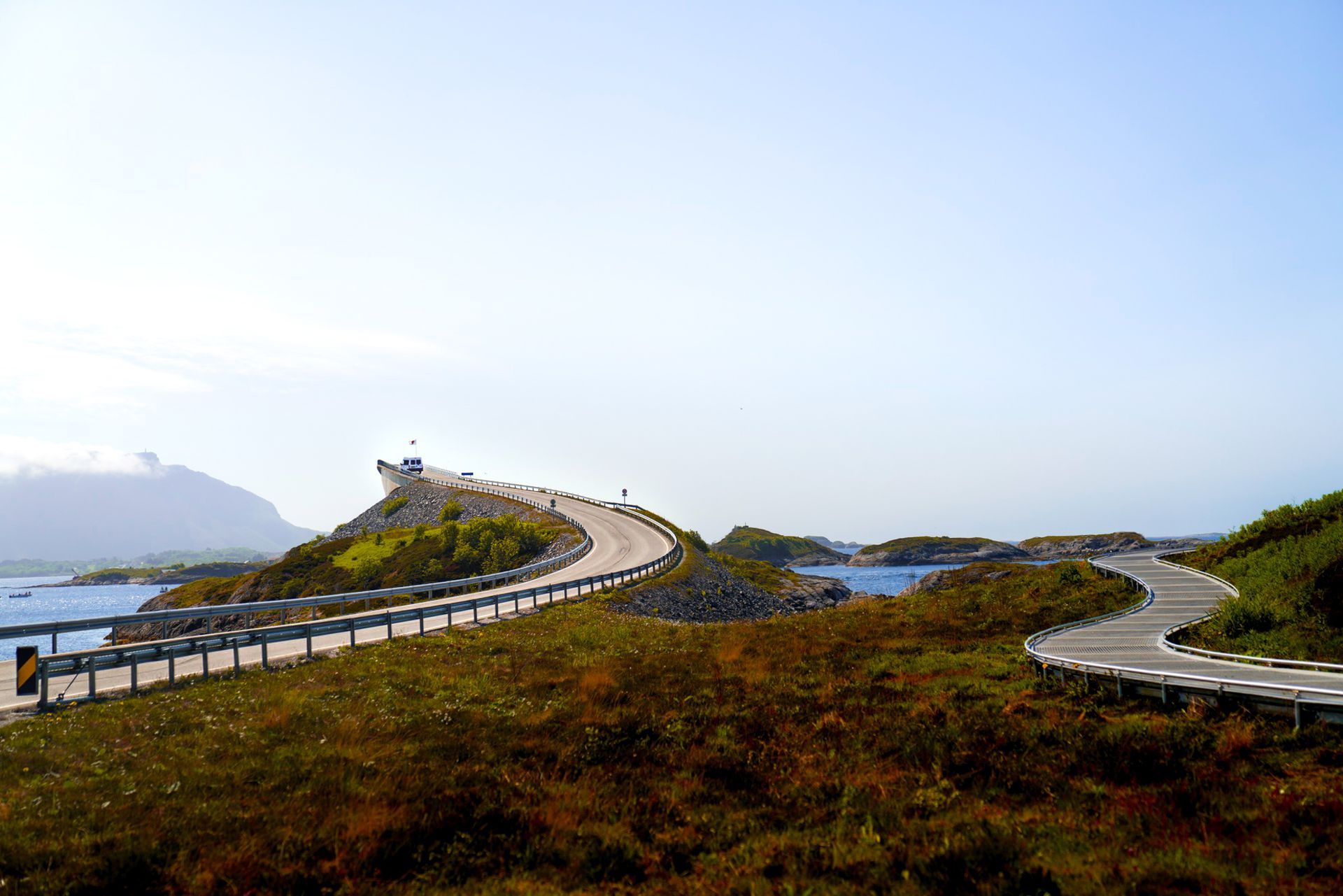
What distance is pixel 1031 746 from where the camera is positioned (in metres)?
12.9

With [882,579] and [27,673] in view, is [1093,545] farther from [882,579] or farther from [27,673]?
[27,673]

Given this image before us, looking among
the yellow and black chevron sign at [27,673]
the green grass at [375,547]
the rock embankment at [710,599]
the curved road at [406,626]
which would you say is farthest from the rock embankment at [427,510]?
the yellow and black chevron sign at [27,673]

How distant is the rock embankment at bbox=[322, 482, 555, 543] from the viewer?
95312mm

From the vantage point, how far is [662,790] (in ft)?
38.1

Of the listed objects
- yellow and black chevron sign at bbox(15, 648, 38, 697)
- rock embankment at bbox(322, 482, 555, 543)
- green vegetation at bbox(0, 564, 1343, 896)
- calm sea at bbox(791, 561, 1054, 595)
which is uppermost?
rock embankment at bbox(322, 482, 555, 543)

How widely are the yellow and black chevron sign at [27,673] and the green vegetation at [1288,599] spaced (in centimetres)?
2782

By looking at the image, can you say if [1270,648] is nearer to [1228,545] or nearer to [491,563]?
[1228,545]

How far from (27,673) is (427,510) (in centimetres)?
9858

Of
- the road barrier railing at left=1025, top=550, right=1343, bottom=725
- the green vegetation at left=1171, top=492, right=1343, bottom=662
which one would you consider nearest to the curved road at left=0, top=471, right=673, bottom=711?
the road barrier railing at left=1025, top=550, right=1343, bottom=725

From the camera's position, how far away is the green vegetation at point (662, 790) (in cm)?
859

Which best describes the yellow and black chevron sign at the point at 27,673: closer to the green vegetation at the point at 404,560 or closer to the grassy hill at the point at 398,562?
the grassy hill at the point at 398,562

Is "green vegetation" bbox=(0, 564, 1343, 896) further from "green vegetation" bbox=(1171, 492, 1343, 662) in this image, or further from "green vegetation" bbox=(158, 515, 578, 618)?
"green vegetation" bbox=(158, 515, 578, 618)

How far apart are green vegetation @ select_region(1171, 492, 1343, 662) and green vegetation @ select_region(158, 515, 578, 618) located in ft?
177

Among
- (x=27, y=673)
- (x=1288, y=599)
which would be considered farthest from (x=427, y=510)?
(x=1288, y=599)
